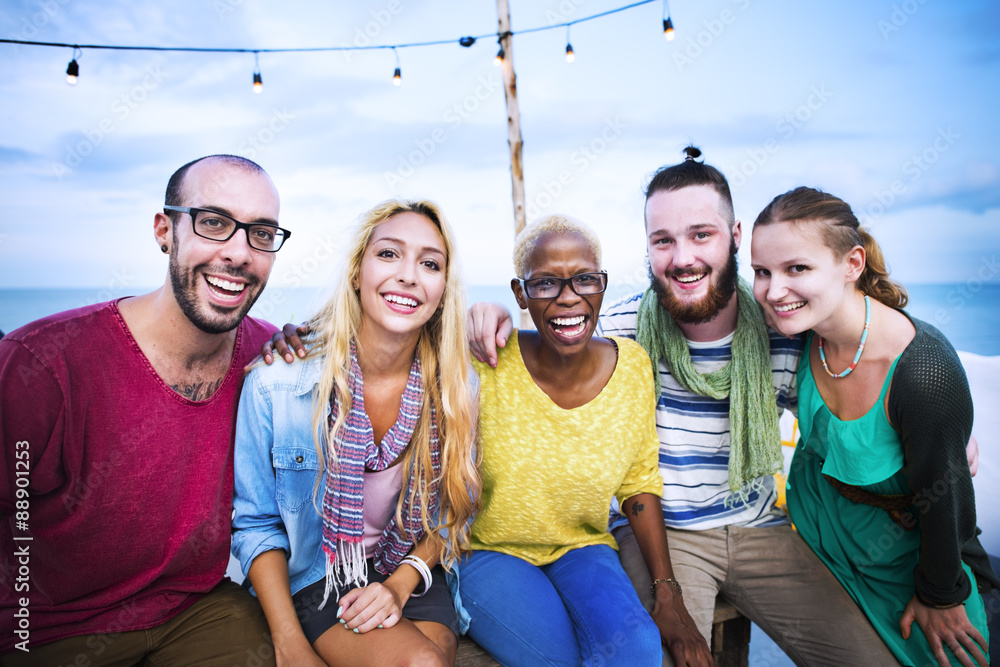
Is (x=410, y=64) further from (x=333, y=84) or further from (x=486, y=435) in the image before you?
(x=486, y=435)

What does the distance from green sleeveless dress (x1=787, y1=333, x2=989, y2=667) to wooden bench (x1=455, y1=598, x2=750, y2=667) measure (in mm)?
477

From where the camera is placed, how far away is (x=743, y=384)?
2.09 m

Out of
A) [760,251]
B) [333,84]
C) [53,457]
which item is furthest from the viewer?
[333,84]

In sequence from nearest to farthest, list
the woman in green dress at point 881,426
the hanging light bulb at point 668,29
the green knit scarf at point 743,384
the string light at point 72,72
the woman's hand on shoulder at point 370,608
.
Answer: the woman's hand on shoulder at point 370,608 → the woman in green dress at point 881,426 → the green knit scarf at point 743,384 → the string light at point 72,72 → the hanging light bulb at point 668,29

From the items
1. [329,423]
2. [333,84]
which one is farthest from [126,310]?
[333,84]

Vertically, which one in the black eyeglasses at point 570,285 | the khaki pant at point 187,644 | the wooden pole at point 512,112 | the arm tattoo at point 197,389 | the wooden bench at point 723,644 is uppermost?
the wooden pole at point 512,112

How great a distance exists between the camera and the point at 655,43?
17.9ft

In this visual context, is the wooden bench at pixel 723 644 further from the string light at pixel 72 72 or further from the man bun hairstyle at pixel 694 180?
the string light at pixel 72 72

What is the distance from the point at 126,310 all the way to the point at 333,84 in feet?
21.4

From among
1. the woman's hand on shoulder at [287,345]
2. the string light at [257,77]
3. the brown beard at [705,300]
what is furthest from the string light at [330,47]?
the woman's hand on shoulder at [287,345]

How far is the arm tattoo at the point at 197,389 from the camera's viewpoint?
1.59m

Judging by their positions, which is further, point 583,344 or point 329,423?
point 583,344

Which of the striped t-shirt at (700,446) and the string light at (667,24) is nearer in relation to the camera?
the striped t-shirt at (700,446)

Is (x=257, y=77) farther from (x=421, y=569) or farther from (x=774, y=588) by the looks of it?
(x=774, y=588)
